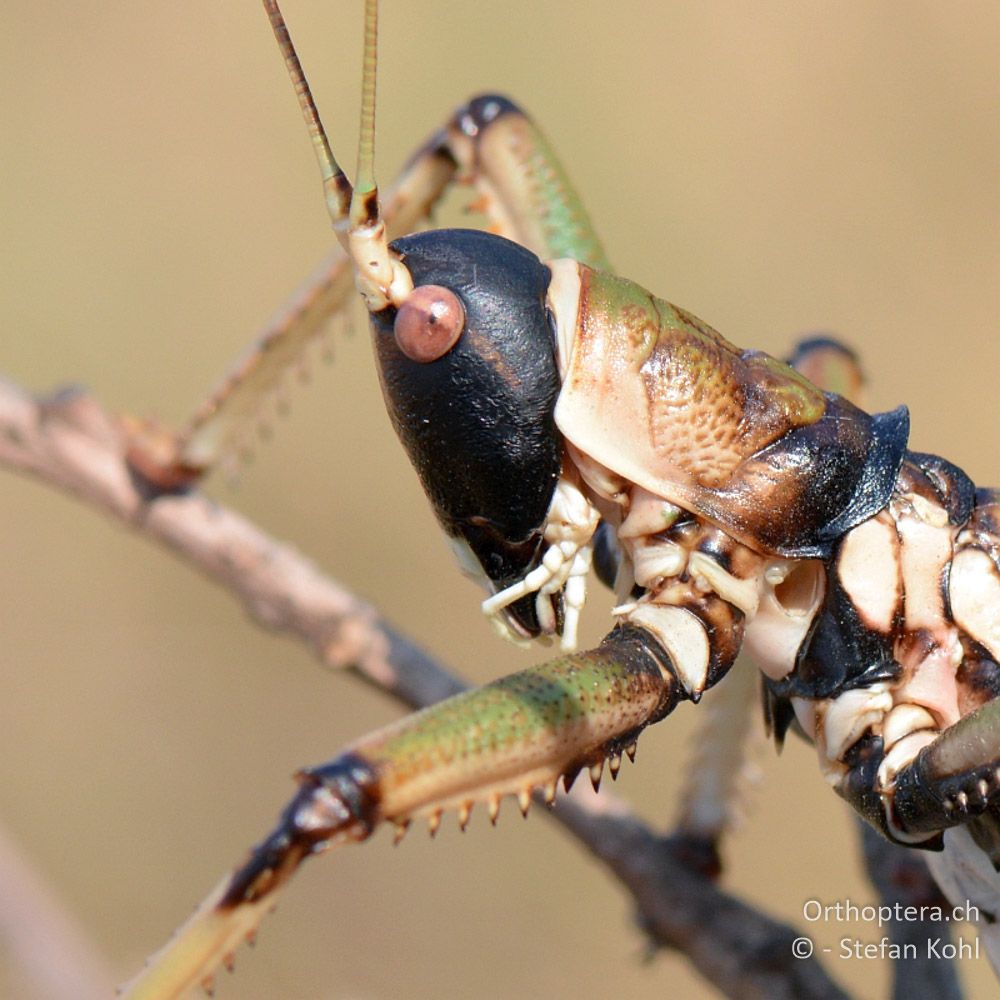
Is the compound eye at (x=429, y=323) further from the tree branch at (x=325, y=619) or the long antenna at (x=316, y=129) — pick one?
the tree branch at (x=325, y=619)

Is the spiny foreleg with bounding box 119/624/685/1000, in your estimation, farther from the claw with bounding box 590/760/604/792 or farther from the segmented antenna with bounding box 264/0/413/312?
the segmented antenna with bounding box 264/0/413/312

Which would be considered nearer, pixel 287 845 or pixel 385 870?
pixel 287 845

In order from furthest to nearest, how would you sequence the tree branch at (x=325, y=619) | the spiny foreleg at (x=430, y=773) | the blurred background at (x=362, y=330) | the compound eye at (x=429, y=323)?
the blurred background at (x=362, y=330) → the tree branch at (x=325, y=619) → the compound eye at (x=429, y=323) → the spiny foreleg at (x=430, y=773)

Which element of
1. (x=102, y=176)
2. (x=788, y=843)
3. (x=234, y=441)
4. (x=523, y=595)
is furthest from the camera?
(x=102, y=176)

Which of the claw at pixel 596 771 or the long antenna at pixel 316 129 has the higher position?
the long antenna at pixel 316 129

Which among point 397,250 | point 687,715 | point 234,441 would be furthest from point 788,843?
point 397,250

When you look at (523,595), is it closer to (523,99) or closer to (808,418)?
(808,418)

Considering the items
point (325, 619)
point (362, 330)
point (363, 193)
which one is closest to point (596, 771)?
point (363, 193)

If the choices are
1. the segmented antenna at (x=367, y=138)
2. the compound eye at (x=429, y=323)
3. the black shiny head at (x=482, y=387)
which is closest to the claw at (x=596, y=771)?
the black shiny head at (x=482, y=387)
